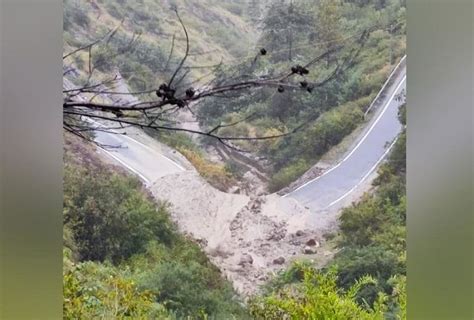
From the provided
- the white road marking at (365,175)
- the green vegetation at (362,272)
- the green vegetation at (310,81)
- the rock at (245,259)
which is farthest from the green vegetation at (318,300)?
the green vegetation at (310,81)

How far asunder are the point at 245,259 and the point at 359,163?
65 centimetres

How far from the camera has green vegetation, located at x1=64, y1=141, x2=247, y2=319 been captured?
229 centimetres

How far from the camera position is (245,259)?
7.69 ft

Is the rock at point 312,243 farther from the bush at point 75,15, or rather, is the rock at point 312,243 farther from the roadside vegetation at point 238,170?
the bush at point 75,15

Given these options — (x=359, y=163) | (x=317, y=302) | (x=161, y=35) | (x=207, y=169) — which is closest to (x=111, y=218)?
(x=207, y=169)

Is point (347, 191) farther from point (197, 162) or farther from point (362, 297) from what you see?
point (197, 162)

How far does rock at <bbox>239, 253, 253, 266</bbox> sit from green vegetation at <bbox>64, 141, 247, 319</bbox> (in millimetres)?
113

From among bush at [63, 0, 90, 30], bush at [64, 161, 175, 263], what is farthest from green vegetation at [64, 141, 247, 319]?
bush at [63, 0, 90, 30]

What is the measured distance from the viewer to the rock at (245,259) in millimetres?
2342

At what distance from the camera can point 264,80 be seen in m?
2.35

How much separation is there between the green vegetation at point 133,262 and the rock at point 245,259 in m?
0.11

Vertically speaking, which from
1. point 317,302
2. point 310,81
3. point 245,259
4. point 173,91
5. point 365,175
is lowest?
point 317,302

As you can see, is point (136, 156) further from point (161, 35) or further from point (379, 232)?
point (379, 232)
